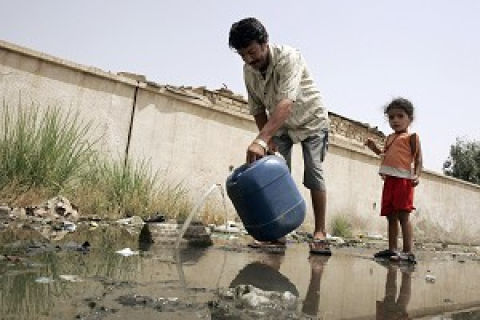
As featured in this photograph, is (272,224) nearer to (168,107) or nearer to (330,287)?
(330,287)

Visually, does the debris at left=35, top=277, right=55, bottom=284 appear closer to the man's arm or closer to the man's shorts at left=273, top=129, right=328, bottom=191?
the man's arm

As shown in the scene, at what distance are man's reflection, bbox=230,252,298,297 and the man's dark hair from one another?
1.29 metres

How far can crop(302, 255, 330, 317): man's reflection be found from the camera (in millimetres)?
1512

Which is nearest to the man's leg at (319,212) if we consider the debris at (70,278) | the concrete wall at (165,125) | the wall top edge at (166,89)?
the debris at (70,278)

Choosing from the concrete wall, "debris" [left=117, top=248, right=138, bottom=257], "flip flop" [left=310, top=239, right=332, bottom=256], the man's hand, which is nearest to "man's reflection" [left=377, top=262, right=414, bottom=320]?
"flip flop" [left=310, top=239, right=332, bottom=256]

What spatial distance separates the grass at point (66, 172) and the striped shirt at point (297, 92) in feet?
5.85

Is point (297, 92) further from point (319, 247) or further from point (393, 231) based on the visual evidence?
point (393, 231)

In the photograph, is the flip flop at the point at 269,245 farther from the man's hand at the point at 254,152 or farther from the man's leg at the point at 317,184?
the man's hand at the point at 254,152

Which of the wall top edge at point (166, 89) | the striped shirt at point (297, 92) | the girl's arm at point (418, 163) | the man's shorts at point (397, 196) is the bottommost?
the man's shorts at point (397, 196)

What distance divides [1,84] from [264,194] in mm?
3428

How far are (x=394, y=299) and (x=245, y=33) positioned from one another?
1668 millimetres

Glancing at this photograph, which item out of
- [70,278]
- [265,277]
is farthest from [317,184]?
[70,278]

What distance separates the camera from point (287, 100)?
9.27 feet

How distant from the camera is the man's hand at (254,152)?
2564 millimetres
